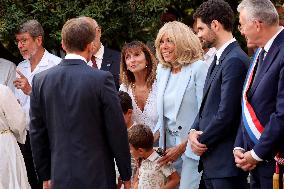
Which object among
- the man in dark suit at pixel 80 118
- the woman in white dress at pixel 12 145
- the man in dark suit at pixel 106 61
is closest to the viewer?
the man in dark suit at pixel 80 118

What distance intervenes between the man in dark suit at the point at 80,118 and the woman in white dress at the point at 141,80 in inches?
56.3

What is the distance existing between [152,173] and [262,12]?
1937 millimetres

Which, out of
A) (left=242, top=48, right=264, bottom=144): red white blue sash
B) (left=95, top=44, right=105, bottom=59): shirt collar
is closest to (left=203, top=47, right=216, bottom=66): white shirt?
(left=95, top=44, right=105, bottom=59): shirt collar

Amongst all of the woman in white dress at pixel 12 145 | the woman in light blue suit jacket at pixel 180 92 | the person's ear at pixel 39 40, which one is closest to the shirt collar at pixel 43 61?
the person's ear at pixel 39 40

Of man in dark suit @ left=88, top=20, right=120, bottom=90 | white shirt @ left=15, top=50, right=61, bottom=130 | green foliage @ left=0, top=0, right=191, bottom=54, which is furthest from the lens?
white shirt @ left=15, top=50, right=61, bottom=130

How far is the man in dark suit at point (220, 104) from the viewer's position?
5.45 meters

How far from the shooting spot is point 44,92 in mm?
5398

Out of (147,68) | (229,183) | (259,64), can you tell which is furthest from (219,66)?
(147,68)

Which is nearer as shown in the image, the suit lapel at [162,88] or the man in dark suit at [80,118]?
the man in dark suit at [80,118]

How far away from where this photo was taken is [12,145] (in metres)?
7.22

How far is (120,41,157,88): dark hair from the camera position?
691 centimetres

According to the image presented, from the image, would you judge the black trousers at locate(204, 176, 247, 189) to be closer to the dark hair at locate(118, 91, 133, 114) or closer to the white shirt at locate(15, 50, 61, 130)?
the dark hair at locate(118, 91, 133, 114)

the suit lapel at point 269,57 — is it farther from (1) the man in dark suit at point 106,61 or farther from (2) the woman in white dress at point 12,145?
(2) the woman in white dress at point 12,145

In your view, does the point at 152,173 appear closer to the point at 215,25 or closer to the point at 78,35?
the point at 215,25
